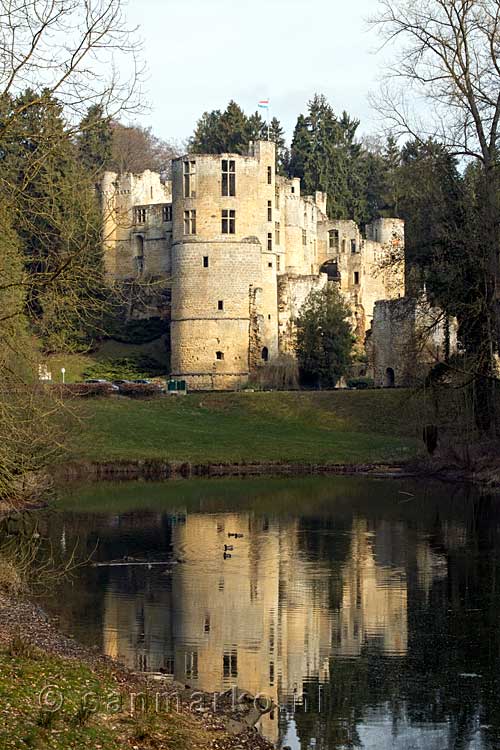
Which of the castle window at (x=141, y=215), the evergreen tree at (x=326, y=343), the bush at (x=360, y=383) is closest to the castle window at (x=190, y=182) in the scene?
the evergreen tree at (x=326, y=343)

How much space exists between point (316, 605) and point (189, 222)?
4876 centimetres

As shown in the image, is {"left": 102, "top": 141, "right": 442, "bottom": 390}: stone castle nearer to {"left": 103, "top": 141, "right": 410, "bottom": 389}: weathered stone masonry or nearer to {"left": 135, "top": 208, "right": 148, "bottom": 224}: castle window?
{"left": 103, "top": 141, "right": 410, "bottom": 389}: weathered stone masonry

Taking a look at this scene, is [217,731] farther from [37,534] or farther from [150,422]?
[150,422]

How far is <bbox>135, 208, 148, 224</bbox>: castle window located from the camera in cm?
7668

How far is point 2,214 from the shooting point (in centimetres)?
1457

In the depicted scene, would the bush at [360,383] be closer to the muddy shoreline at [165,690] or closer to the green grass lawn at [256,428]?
the green grass lawn at [256,428]

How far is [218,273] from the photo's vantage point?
6625 centimetres

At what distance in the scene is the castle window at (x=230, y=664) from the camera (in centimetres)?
1554

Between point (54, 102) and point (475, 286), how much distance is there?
21701mm

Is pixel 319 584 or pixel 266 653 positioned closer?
pixel 266 653

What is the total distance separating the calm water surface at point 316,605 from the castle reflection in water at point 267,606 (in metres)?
0.04

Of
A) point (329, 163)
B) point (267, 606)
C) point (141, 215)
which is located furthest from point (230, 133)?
point (267, 606)

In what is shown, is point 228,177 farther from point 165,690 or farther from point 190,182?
point 165,690

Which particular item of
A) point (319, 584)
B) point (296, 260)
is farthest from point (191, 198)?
point (319, 584)
